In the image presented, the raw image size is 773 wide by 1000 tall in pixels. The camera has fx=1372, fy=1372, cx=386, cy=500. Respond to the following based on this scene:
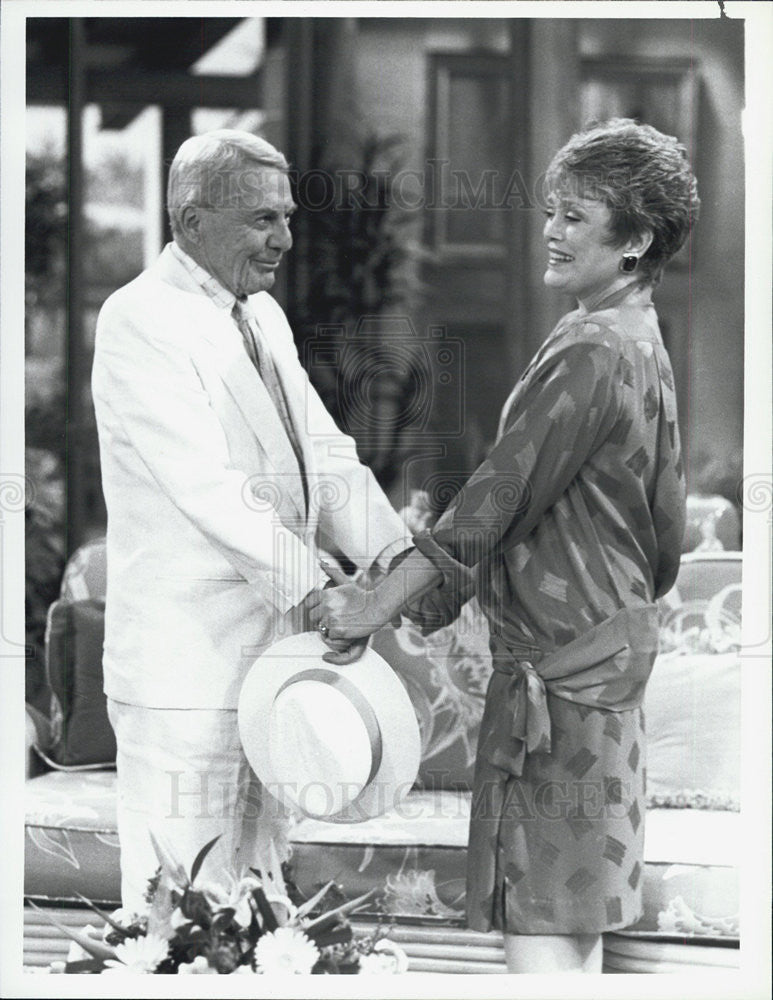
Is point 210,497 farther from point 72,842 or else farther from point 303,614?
point 72,842

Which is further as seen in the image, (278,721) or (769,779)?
(769,779)

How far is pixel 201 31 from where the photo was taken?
289 centimetres

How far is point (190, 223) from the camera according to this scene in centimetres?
285

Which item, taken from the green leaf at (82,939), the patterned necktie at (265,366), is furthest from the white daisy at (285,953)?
the patterned necktie at (265,366)

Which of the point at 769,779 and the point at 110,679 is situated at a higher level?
the point at 110,679

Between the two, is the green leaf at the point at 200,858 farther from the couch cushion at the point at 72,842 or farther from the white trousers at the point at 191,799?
the couch cushion at the point at 72,842

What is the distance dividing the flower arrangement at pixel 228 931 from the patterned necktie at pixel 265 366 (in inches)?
32.4

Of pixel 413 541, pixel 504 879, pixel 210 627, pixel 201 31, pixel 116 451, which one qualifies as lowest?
pixel 504 879

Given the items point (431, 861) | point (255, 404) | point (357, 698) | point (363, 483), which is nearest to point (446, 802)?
point (431, 861)

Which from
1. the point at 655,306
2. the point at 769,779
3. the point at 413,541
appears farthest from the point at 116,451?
the point at 769,779

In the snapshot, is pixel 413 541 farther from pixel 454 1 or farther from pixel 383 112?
pixel 454 1

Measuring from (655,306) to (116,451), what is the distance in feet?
3.81

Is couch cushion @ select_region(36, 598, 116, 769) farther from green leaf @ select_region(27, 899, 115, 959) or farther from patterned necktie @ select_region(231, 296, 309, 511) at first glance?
patterned necktie @ select_region(231, 296, 309, 511)

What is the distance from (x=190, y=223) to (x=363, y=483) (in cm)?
65
